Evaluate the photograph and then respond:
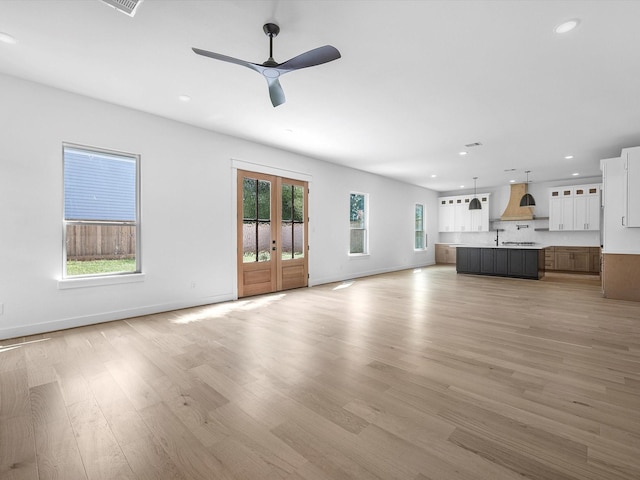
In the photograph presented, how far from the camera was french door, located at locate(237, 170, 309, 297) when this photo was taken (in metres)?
5.68

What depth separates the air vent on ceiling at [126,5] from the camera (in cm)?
216

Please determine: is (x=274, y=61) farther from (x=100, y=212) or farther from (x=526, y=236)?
(x=526, y=236)

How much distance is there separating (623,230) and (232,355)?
282 inches

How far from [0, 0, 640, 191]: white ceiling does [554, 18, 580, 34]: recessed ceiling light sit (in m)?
0.04

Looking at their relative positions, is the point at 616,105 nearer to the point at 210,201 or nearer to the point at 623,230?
the point at 623,230

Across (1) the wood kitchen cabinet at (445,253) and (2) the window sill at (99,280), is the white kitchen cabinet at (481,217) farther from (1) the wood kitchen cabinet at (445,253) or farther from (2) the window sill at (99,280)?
(2) the window sill at (99,280)

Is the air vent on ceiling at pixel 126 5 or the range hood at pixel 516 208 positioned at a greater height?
the air vent on ceiling at pixel 126 5

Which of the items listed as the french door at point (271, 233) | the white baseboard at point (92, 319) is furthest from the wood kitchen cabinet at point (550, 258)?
the white baseboard at point (92, 319)

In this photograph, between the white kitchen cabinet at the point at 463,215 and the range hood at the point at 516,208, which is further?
the white kitchen cabinet at the point at 463,215

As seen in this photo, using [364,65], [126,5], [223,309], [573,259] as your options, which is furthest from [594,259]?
[126,5]

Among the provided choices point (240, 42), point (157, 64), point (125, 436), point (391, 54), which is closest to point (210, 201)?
point (157, 64)

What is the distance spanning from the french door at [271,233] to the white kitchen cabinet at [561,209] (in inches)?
315

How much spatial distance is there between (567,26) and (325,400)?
355cm

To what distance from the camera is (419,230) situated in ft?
37.0
